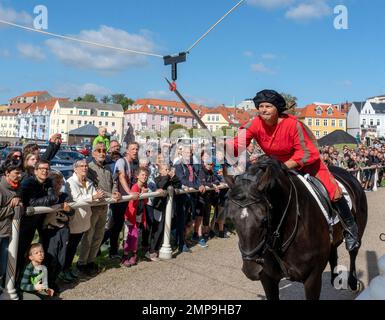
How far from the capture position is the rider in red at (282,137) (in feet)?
13.6

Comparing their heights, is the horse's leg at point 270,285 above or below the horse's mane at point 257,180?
below

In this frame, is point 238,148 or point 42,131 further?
point 42,131

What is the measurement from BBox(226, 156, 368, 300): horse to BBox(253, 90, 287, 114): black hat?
645 mm

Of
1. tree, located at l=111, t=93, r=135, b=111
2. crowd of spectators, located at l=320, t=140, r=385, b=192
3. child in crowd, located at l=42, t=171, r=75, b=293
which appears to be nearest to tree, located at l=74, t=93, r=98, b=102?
tree, located at l=111, t=93, r=135, b=111

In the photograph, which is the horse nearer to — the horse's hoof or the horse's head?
the horse's head

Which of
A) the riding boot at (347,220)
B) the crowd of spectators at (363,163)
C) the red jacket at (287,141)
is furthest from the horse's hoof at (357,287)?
the crowd of spectators at (363,163)

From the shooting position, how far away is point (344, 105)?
371ft

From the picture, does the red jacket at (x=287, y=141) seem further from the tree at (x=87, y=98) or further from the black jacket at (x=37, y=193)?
the tree at (x=87, y=98)

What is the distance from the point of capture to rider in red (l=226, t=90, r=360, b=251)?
416 centimetres

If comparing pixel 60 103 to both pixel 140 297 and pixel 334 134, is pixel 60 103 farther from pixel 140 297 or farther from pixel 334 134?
pixel 140 297

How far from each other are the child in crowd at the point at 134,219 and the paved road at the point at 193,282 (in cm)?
20

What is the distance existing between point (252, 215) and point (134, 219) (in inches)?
154
